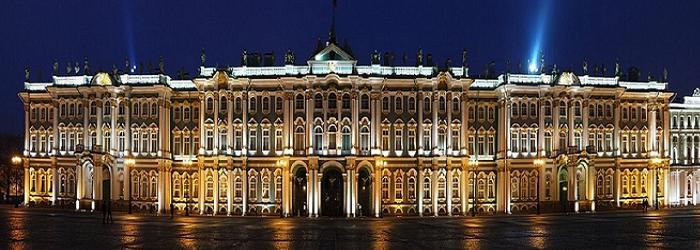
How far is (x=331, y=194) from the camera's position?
6706 cm

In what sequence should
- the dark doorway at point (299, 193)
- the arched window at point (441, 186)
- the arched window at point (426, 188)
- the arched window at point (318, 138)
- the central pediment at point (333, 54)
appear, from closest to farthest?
1. the arched window at point (318, 138)
2. the dark doorway at point (299, 193)
3. the central pediment at point (333, 54)
4. the arched window at point (426, 188)
5. the arched window at point (441, 186)

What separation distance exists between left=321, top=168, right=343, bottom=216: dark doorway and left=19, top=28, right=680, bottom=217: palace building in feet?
0.44

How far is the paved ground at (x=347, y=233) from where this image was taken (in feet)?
123

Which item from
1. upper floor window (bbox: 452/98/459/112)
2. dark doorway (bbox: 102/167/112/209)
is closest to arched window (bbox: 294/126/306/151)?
upper floor window (bbox: 452/98/459/112)

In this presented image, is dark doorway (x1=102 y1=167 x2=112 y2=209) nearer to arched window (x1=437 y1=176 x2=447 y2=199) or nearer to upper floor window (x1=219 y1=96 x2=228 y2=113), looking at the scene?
upper floor window (x1=219 y1=96 x2=228 y2=113)

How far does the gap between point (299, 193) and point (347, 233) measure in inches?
850

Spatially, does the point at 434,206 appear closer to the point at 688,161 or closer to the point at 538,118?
the point at 538,118

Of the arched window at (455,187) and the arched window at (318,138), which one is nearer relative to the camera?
the arched window at (318,138)

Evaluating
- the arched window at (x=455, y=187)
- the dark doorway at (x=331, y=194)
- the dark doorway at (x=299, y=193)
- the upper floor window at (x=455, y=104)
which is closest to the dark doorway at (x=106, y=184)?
the dark doorway at (x=299, y=193)

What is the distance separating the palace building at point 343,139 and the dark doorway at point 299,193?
0.46ft

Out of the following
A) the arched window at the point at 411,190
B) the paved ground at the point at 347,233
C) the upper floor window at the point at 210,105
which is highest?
the upper floor window at the point at 210,105

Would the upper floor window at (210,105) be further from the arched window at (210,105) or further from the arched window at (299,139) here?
the arched window at (299,139)

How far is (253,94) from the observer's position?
223 feet

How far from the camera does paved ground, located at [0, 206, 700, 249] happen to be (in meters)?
37.4
